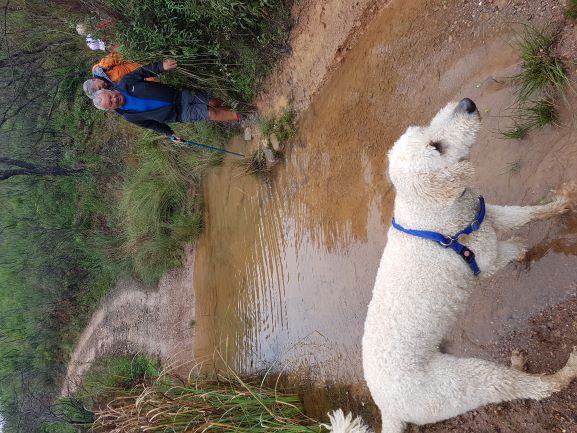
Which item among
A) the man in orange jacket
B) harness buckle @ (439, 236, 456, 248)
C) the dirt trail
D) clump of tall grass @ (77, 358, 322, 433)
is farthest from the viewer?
the dirt trail

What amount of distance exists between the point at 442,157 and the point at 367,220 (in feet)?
6.25

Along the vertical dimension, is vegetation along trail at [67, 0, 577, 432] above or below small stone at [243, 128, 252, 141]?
below

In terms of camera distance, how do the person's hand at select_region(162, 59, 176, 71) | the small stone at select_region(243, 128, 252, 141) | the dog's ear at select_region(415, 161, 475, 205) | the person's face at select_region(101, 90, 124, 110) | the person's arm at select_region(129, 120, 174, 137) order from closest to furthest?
the dog's ear at select_region(415, 161, 475, 205) < the person's face at select_region(101, 90, 124, 110) < the person's hand at select_region(162, 59, 176, 71) < the person's arm at select_region(129, 120, 174, 137) < the small stone at select_region(243, 128, 252, 141)

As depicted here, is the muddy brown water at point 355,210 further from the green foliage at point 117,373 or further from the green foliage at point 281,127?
the green foliage at point 117,373

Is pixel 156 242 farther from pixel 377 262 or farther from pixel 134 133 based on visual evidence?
pixel 377 262

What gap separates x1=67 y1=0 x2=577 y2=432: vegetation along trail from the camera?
9.89ft

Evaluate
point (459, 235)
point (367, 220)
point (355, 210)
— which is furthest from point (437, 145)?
point (355, 210)

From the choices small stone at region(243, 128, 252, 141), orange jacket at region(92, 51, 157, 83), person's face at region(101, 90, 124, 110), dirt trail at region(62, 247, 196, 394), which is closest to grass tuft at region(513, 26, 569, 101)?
small stone at region(243, 128, 252, 141)

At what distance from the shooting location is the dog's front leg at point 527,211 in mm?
2842

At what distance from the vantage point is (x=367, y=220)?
432 cm

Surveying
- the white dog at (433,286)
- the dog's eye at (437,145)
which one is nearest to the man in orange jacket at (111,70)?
the white dog at (433,286)

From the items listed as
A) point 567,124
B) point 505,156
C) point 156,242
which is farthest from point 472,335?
point 156,242

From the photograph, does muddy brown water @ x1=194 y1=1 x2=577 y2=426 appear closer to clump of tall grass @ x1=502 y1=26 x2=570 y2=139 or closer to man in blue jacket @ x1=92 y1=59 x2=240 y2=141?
clump of tall grass @ x1=502 y1=26 x2=570 y2=139

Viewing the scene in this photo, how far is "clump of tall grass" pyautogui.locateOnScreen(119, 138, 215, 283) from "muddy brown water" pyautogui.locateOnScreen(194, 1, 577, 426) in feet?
1.01
